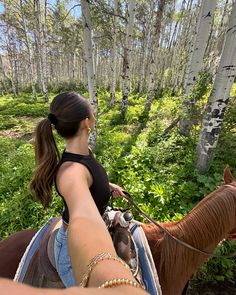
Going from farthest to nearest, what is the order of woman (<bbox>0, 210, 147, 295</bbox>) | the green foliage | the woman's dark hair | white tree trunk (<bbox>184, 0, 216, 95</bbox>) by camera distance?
white tree trunk (<bbox>184, 0, 216, 95</bbox>) → the green foliage → the woman's dark hair → woman (<bbox>0, 210, 147, 295</bbox>)

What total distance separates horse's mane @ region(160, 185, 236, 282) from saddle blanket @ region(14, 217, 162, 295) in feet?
0.86

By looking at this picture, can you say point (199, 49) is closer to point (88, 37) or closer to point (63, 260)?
point (88, 37)

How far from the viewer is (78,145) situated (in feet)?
5.96

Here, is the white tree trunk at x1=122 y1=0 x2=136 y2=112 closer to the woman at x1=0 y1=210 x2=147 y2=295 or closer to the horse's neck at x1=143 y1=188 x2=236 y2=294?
the horse's neck at x1=143 y1=188 x2=236 y2=294

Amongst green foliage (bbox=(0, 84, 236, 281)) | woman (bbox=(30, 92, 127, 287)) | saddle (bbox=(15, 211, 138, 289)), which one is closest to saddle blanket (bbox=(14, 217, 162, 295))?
saddle (bbox=(15, 211, 138, 289))

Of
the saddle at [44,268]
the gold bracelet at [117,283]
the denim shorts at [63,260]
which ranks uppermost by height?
Answer: the gold bracelet at [117,283]

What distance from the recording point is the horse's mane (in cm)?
205

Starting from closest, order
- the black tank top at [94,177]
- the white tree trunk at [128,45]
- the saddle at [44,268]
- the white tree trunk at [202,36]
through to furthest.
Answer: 1. the black tank top at [94,177]
2. the saddle at [44,268]
3. the white tree trunk at [202,36]
4. the white tree trunk at [128,45]

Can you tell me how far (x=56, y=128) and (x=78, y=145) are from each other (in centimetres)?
23

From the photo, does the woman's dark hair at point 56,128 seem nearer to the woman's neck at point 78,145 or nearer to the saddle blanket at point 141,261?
the woman's neck at point 78,145

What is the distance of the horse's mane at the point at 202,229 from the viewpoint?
205 centimetres

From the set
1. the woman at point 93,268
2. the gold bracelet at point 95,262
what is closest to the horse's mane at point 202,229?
the woman at point 93,268

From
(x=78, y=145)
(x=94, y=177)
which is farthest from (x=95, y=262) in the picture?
(x=78, y=145)

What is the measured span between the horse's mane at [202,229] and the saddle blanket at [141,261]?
263 millimetres
